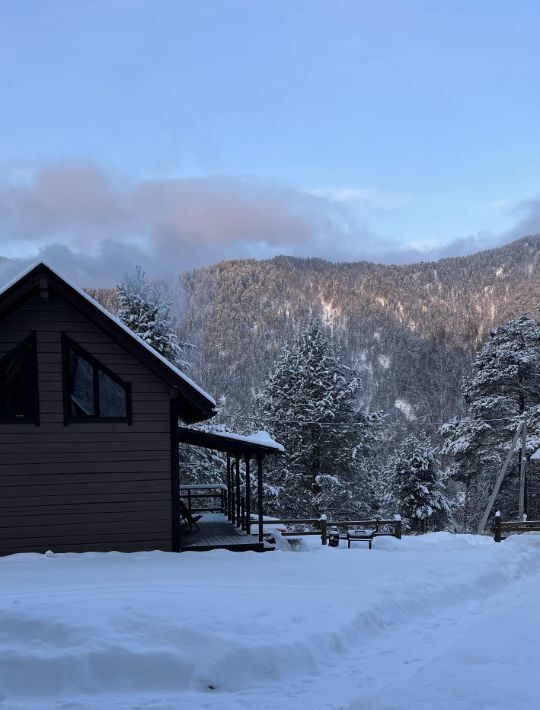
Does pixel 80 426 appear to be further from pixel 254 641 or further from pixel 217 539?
pixel 254 641

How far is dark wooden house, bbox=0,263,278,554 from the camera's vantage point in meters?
11.7

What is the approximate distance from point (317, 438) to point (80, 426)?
18023mm

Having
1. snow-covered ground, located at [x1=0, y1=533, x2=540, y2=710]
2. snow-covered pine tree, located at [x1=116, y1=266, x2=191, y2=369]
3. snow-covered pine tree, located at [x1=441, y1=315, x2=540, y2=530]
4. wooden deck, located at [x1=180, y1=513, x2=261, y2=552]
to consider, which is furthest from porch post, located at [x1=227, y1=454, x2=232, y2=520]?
snow-covered pine tree, located at [x1=441, y1=315, x2=540, y2=530]

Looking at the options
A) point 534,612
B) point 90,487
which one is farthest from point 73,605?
point 534,612

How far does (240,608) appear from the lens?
716 centimetres

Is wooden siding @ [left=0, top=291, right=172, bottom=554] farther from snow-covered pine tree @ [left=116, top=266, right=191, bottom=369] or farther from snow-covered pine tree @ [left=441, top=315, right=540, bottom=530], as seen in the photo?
snow-covered pine tree @ [left=441, top=315, right=540, bottom=530]

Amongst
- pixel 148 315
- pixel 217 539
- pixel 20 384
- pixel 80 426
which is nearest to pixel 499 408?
pixel 148 315

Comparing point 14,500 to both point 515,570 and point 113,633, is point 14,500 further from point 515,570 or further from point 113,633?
point 515,570

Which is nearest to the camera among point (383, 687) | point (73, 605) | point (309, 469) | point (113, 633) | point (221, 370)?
point (383, 687)

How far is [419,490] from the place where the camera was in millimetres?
26719

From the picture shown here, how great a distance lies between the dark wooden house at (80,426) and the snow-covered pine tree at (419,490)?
1634 centimetres

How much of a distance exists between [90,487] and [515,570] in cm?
896

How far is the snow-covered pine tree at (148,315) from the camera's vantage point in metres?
23.9

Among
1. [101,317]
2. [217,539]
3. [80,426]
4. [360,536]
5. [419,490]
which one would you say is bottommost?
[360,536]
